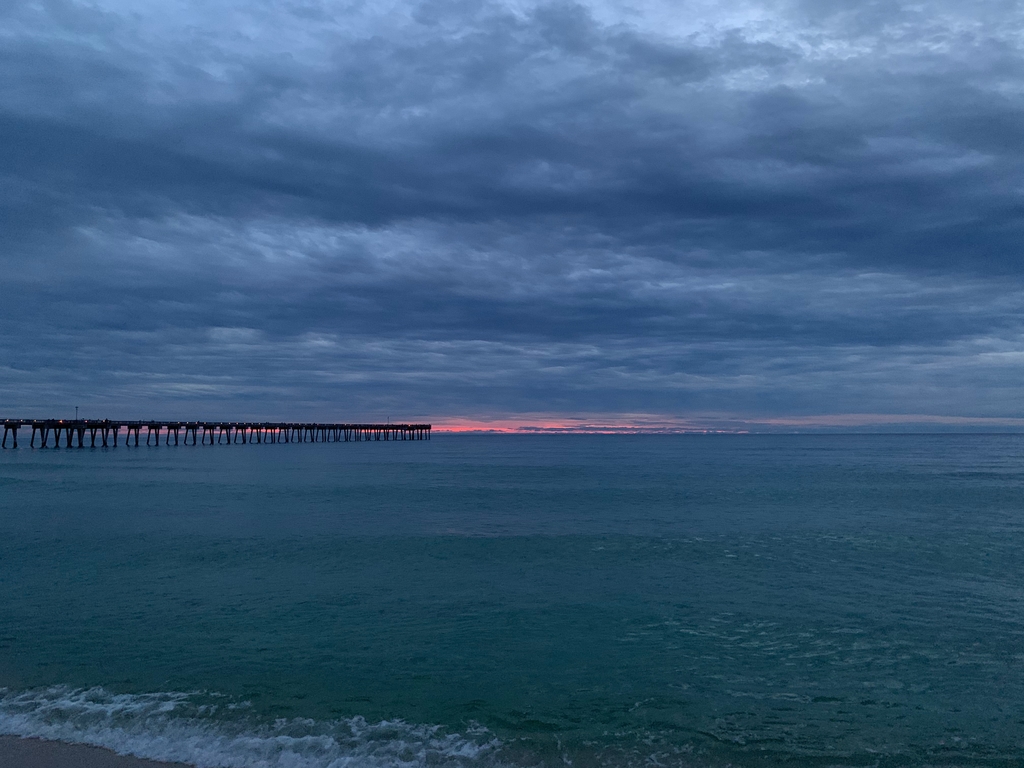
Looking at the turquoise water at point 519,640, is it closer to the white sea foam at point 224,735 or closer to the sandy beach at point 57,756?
the white sea foam at point 224,735

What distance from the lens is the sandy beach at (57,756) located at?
7.21 m

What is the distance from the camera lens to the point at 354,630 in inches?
492

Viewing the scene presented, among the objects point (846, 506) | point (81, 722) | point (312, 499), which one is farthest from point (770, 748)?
point (312, 499)

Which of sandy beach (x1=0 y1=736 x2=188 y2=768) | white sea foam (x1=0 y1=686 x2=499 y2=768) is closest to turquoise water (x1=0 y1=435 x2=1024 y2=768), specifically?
white sea foam (x1=0 y1=686 x2=499 y2=768)

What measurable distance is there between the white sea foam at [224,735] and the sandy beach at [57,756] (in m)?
0.13

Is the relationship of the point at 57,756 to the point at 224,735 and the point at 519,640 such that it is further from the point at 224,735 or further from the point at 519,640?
the point at 519,640

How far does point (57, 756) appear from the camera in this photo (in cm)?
739

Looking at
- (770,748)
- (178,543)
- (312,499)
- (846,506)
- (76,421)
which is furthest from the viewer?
(76,421)

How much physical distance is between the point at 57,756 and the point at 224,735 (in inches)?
64.0

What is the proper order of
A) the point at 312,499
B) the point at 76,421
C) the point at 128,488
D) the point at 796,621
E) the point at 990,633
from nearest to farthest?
the point at 990,633 → the point at 796,621 → the point at 312,499 → the point at 128,488 → the point at 76,421

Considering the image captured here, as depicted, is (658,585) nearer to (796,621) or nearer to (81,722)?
(796,621)

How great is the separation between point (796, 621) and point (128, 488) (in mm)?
38841

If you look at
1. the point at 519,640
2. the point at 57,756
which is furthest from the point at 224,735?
the point at 519,640

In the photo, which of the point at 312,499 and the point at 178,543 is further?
the point at 312,499
